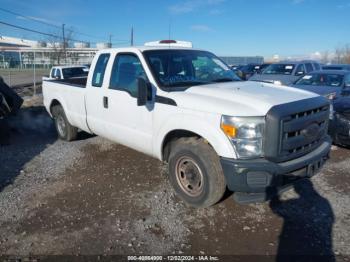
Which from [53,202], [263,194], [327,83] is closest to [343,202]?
[263,194]

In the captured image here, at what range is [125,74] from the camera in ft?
15.7

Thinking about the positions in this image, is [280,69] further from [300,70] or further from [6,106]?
[6,106]

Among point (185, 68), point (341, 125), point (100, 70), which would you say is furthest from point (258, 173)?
point (341, 125)

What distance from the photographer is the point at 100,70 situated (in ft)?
17.3

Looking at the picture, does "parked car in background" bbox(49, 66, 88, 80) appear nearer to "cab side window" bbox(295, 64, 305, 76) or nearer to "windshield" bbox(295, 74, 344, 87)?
"cab side window" bbox(295, 64, 305, 76)

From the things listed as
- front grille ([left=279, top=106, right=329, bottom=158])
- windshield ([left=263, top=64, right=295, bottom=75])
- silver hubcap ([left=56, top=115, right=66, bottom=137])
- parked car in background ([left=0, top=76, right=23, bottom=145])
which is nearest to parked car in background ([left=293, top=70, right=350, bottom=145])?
front grille ([left=279, top=106, right=329, bottom=158])

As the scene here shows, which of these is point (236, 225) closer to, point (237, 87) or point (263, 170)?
point (263, 170)

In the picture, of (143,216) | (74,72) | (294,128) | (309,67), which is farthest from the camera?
(74,72)

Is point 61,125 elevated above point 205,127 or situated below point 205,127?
below

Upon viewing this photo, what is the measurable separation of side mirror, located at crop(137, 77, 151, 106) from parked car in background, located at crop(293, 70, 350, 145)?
3963 mm

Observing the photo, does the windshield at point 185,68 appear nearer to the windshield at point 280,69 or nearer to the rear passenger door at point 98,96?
the rear passenger door at point 98,96

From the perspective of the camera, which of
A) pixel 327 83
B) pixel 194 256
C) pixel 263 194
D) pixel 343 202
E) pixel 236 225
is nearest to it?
pixel 194 256

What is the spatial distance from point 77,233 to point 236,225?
1.78m

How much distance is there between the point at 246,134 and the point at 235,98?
1.63ft
